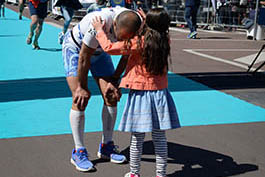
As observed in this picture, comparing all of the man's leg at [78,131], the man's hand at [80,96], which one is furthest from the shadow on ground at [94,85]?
the man's hand at [80,96]

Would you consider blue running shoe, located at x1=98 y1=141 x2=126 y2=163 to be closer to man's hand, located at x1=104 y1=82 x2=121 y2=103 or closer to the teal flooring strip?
man's hand, located at x1=104 y1=82 x2=121 y2=103

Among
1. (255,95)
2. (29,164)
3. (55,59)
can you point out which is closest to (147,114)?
(29,164)

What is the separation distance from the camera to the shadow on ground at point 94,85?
6.68 m

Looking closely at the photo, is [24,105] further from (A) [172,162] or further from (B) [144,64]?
(B) [144,64]

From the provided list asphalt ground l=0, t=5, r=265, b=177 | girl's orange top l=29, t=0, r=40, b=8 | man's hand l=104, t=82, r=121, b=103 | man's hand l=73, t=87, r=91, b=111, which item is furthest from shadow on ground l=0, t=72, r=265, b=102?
girl's orange top l=29, t=0, r=40, b=8

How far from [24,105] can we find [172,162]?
9.25 feet

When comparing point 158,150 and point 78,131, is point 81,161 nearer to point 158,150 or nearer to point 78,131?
point 78,131

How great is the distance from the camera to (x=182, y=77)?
8.33m

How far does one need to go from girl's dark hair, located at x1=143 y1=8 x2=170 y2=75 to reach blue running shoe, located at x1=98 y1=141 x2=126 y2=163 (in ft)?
3.54

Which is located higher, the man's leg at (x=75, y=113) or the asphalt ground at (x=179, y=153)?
the man's leg at (x=75, y=113)

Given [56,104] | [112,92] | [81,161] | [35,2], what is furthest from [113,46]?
[35,2]

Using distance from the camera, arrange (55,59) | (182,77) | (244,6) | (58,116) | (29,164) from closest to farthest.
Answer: (29,164)
(58,116)
(182,77)
(55,59)
(244,6)

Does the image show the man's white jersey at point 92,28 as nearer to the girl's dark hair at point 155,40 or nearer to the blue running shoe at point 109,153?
the girl's dark hair at point 155,40

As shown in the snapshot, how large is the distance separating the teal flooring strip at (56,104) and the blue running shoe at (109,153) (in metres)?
0.94
